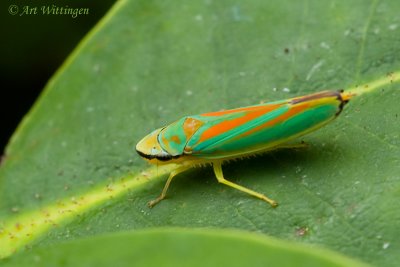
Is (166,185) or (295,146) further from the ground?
(295,146)

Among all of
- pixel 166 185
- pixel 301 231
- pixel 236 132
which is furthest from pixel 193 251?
pixel 166 185

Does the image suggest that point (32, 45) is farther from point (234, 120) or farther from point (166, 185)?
point (234, 120)

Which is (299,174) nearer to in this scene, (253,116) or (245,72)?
(253,116)

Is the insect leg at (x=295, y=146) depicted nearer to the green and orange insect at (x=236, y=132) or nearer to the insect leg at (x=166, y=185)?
the green and orange insect at (x=236, y=132)

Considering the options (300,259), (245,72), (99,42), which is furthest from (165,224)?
(300,259)

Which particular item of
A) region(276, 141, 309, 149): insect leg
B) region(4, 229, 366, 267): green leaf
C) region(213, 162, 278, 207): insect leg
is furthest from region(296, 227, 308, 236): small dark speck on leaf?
region(4, 229, 366, 267): green leaf

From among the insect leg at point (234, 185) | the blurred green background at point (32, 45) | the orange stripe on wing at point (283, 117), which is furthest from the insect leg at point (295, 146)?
the blurred green background at point (32, 45)

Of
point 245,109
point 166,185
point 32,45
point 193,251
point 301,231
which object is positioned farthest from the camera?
point 32,45
